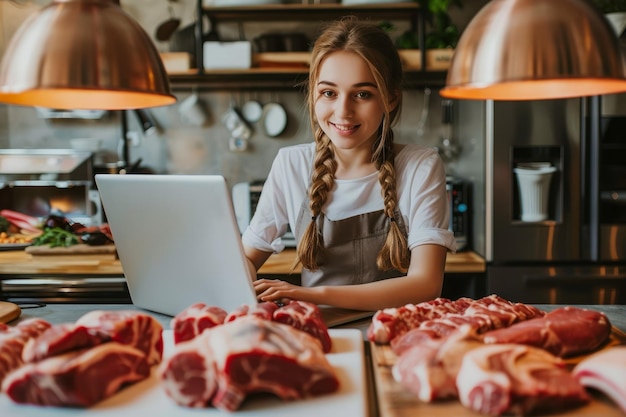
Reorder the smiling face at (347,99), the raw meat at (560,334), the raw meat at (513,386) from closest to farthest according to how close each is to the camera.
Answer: the raw meat at (513,386), the raw meat at (560,334), the smiling face at (347,99)

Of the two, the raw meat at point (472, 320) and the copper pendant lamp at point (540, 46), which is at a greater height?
the copper pendant lamp at point (540, 46)

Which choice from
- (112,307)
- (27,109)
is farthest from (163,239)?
(27,109)

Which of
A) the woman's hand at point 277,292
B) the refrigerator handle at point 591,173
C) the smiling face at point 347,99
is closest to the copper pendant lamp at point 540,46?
the woman's hand at point 277,292

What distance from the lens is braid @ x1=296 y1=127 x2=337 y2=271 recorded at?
189 centimetres

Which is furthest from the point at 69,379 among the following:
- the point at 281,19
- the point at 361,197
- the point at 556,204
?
the point at 281,19

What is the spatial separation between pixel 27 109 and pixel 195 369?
3.01 m

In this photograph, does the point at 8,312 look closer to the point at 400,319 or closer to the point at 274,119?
the point at 400,319

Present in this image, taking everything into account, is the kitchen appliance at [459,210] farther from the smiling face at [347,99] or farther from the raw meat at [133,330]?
the raw meat at [133,330]

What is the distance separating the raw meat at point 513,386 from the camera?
874 millimetres

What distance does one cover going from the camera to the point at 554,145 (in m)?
2.86

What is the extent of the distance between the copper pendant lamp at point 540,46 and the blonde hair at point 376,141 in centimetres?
81

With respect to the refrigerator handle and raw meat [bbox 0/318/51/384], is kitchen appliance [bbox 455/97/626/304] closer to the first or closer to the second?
the refrigerator handle

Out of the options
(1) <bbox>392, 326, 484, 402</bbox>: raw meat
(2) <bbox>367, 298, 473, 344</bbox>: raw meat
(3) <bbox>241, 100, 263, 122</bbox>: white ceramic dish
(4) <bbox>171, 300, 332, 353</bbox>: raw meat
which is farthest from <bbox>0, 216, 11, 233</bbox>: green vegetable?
(1) <bbox>392, 326, 484, 402</bbox>: raw meat

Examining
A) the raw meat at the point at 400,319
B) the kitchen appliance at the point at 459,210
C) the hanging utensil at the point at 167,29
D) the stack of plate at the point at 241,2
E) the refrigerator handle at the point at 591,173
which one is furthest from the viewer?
the hanging utensil at the point at 167,29
